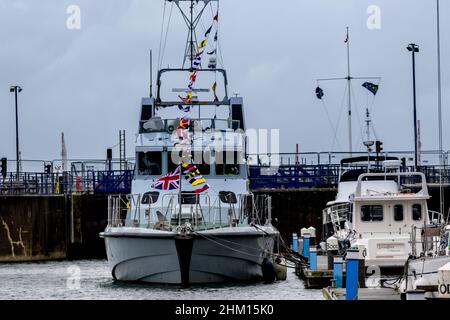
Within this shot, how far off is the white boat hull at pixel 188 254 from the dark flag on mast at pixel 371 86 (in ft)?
87.7

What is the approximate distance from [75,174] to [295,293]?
24.6 meters

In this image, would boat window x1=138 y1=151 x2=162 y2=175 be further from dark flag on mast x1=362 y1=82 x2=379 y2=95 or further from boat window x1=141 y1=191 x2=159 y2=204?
dark flag on mast x1=362 y1=82 x2=379 y2=95

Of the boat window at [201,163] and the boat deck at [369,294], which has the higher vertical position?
the boat window at [201,163]

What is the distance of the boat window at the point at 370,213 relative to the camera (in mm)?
28047

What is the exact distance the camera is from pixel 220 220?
90.1 feet

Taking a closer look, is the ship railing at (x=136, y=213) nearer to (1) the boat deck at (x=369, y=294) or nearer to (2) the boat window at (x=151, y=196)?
(2) the boat window at (x=151, y=196)

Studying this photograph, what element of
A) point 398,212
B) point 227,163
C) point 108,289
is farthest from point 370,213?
point 108,289

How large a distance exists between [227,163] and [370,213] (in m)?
4.64

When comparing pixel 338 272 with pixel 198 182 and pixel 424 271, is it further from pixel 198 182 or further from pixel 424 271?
pixel 198 182

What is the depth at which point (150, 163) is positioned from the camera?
102ft

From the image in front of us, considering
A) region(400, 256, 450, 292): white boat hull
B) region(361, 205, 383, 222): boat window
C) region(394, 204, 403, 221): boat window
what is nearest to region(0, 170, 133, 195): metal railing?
region(361, 205, 383, 222): boat window

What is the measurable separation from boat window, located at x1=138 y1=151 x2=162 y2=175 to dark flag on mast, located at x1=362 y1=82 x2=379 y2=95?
24.9 meters

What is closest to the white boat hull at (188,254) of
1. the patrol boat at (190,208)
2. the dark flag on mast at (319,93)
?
the patrol boat at (190,208)
